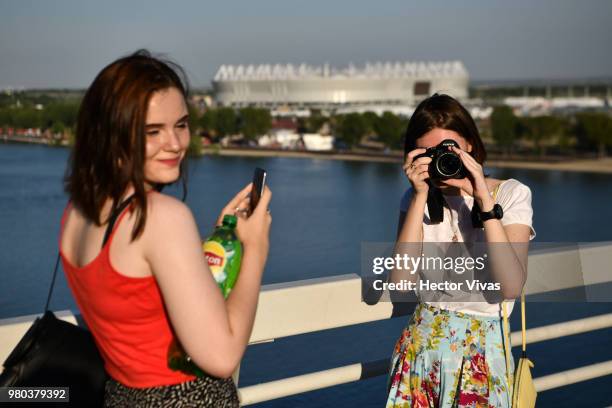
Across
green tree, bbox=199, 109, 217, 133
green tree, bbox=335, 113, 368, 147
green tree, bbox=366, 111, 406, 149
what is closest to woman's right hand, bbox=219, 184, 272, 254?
green tree, bbox=366, 111, 406, 149

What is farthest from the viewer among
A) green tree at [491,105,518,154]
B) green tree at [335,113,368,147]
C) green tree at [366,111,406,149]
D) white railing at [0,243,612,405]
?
green tree at [335,113,368,147]

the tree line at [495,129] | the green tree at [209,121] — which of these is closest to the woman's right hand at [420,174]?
the tree line at [495,129]

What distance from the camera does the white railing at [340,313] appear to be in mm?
976

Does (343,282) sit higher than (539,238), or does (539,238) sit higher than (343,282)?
(343,282)

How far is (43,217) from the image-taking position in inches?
489

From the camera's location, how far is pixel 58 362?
659 millimetres

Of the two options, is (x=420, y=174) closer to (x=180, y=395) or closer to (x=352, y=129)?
(x=180, y=395)

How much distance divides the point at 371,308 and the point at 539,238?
9820 mm

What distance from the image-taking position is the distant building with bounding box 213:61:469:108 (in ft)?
144

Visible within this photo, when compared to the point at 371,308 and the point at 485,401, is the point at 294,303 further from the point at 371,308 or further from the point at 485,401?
the point at 485,401

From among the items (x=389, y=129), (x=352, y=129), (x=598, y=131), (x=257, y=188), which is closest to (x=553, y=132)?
(x=598, y=131)

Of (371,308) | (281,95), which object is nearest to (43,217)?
(371,308)

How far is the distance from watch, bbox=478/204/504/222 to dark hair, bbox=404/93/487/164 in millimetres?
94

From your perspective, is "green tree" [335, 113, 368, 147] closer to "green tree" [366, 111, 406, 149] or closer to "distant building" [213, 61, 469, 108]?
"green tree" [366, 111, 406, 149]
